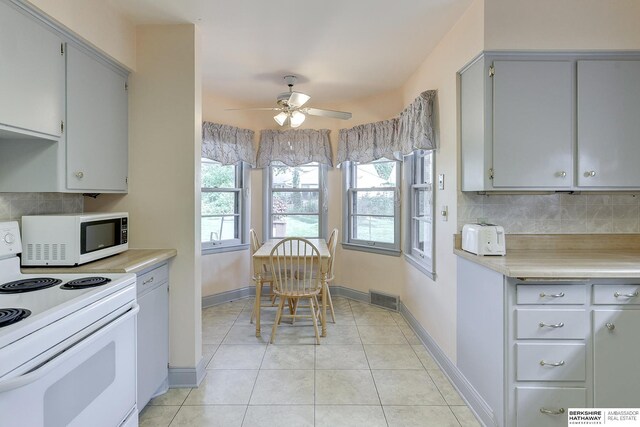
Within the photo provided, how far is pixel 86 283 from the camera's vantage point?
148 cm

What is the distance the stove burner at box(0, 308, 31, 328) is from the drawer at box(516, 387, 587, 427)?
6.95 ft

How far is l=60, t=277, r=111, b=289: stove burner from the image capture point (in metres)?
1.44

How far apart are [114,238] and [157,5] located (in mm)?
1488

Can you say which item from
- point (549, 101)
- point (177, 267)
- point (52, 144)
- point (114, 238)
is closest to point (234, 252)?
point (177, 267)

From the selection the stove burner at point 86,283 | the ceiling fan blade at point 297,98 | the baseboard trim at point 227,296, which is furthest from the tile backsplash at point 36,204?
the baseboard trim at point 227,296

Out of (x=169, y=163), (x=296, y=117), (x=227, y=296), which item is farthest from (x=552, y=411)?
(x=227, y=296)

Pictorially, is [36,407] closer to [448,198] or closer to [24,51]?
[24,51]

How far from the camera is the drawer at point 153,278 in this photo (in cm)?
191

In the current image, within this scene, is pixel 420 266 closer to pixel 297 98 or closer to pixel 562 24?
pixel 297 98

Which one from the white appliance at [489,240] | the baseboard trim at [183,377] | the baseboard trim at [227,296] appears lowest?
the baseboard trim at [183,377]

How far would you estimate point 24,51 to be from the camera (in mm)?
1543

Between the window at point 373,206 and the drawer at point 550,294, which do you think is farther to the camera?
the window at point 373,206

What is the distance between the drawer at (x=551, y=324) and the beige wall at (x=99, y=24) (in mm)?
2745

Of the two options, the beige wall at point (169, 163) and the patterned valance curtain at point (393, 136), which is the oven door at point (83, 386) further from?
the patterned valance curtain at point (393, 136)
